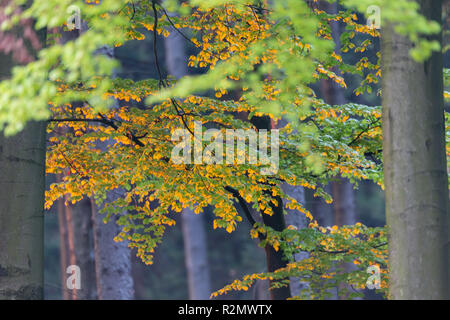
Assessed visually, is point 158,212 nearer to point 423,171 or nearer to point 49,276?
point 423,171

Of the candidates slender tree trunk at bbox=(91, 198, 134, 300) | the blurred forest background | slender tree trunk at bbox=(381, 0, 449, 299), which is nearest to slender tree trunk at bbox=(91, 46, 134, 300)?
slender tree trunk at bbox=(91, 198, 134, 300)

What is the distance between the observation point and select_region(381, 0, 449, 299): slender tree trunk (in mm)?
3303

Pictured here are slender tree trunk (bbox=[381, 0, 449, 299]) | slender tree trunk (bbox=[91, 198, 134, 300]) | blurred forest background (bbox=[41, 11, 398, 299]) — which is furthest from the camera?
blurred forest background (bbox=[41, 11, 398, 299])

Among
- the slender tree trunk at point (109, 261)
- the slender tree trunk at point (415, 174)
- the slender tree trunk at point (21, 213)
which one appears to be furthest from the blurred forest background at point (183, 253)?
the slender tree trunk at point (415, 174)

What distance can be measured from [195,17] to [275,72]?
311cm

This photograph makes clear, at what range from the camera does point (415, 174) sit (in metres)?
3.32

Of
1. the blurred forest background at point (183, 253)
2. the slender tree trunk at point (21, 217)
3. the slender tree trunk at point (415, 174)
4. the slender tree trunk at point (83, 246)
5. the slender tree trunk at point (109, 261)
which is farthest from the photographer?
the blurred forest background at point (183, 253)

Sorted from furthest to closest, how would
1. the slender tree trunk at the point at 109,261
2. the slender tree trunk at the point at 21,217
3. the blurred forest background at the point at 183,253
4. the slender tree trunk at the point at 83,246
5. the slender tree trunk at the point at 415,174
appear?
1. the blurred forest background at the point at 183,253
2. the slender tree trunk at the point at 83,246
3. the slender tree trunk at the point at 109,261
4. the slender tree trunk at the point at 21,217
5. the slender tree trunk at the point at 415,174

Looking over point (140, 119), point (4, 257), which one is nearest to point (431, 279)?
point (4, 257)

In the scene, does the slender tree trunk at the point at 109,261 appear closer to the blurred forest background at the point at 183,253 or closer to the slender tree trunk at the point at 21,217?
the slender tree trunk at the point at 21,217

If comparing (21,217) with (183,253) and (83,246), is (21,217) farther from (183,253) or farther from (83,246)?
(183,253)

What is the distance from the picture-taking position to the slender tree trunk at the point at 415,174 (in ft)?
10.8

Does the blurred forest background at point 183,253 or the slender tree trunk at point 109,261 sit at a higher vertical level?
the blurred forest background at point 183,253

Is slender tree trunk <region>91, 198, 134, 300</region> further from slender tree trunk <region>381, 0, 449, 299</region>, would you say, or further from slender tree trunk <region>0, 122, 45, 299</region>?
slender tree trunk <region>381, 0, 449, 299</region>
